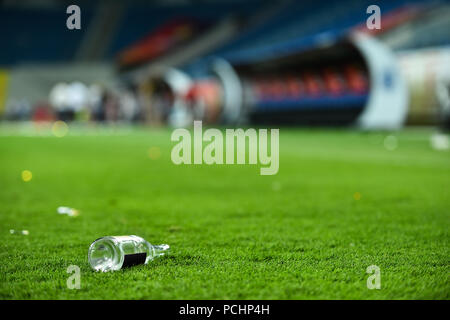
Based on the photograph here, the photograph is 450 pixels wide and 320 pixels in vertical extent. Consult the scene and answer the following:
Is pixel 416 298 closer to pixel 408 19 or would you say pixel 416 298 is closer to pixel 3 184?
pixel 3 184

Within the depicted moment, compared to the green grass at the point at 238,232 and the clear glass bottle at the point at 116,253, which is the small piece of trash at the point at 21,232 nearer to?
the green grass at the point at 238,232

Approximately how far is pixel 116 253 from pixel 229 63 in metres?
22.6

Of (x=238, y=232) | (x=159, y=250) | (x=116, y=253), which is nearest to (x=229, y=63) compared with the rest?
(x=238, y=232)

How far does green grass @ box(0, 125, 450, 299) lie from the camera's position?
1.84m

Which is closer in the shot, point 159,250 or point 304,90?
point 159,250

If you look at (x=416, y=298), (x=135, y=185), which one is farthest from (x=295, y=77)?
(x=416, y=298)

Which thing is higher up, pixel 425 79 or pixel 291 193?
pixel 425 79

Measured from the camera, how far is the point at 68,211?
344 centimetres

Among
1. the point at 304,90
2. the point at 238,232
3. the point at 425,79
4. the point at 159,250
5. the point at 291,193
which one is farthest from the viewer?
the point at 304,90

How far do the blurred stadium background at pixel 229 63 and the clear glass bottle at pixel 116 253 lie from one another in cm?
1176

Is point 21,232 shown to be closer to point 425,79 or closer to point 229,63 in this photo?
point 425,79

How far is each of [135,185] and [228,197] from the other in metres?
1.19

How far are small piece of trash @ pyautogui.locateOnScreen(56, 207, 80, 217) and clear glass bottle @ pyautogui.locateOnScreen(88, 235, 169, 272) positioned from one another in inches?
53.5

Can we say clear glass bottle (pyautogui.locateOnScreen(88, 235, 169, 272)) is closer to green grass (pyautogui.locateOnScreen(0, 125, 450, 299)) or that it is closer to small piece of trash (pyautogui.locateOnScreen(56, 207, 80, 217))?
green grass (pyautogui.locateOnScreen(0, 125, 450, 299))
